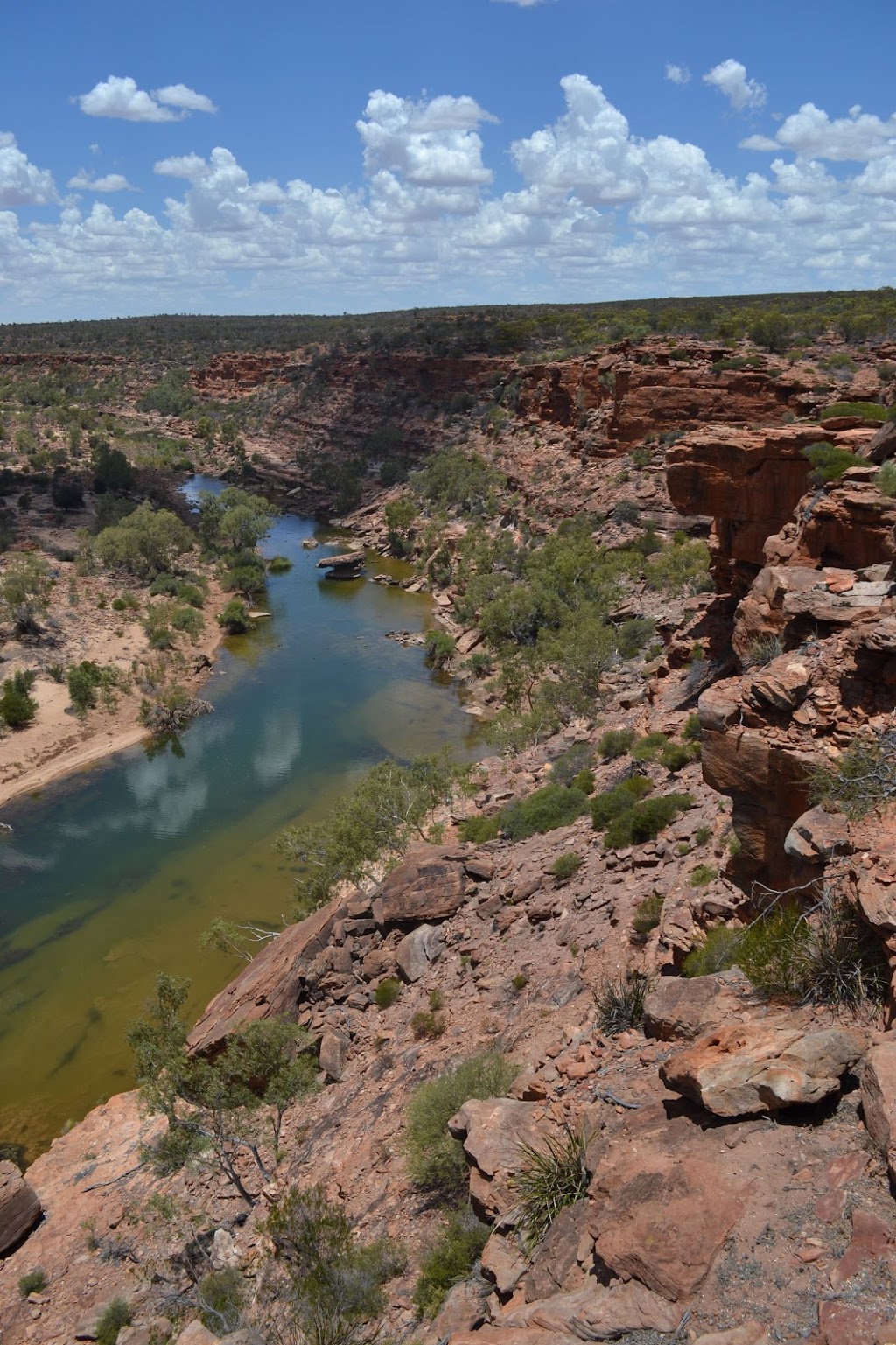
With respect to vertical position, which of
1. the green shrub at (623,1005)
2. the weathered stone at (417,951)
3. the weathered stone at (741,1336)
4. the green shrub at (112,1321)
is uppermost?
the weathered stone at (741,1336)

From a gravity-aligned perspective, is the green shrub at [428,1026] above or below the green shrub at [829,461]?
below

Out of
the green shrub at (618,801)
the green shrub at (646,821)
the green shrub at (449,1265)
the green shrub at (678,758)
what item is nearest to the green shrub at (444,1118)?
the green shrub at (449,1265)

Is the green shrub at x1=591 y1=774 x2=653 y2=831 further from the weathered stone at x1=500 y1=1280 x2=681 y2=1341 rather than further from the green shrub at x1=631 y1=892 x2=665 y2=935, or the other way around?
the weathered stone at x1=500 y1=1280 x2=681 y2=1341

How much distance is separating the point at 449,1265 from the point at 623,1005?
11.8 feet

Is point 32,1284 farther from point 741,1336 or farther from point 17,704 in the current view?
point 17,704

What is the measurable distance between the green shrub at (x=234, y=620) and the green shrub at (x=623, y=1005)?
40779mm

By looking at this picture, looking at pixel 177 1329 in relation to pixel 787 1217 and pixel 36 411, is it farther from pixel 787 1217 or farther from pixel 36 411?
pixel 36 411

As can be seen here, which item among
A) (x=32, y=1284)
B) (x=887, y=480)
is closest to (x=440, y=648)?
(x=887, y=480)

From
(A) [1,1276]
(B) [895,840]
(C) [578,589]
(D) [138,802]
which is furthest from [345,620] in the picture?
(B) [895,840]

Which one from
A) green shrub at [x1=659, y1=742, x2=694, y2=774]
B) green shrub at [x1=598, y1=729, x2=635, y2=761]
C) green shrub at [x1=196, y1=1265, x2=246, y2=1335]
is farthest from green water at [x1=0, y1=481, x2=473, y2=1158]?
green shrub at [x1=659, y1=742, x2=694, y2=774]

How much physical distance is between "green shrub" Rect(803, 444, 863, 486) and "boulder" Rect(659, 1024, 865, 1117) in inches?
533

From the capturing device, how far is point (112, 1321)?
1284 cm

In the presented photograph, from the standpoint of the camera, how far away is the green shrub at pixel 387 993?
17656mm

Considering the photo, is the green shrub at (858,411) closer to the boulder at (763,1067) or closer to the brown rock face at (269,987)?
the brown rock face at (269,987)
